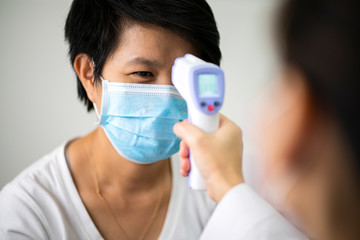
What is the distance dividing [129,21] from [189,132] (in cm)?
50

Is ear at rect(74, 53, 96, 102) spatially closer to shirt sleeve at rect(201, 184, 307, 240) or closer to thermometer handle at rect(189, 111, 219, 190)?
thermometer handle at rect(189, 111, 219, 190)

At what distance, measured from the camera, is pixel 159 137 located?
0.95m

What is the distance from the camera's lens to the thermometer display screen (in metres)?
0.63

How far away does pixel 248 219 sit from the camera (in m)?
0.59

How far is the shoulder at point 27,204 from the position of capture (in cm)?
92

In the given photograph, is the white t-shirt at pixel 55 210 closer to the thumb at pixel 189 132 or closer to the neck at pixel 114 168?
the neck at pixel 114 168

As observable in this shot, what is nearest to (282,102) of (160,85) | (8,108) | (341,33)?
(341,33)

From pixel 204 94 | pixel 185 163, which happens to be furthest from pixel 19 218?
pixel 204 94

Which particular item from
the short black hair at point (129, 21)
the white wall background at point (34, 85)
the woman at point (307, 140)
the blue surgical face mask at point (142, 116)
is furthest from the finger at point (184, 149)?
the white wall background at point (34, 85)

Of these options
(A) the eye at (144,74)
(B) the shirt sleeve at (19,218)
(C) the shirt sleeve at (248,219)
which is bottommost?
(B) the shirt sleeve at (19,218)

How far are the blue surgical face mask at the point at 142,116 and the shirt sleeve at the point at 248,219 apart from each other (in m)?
0.39

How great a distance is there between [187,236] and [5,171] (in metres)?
1.10

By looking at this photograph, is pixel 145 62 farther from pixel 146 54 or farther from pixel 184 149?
pixel 184 149

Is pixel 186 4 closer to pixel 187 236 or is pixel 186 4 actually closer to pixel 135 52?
pixel 135 52
